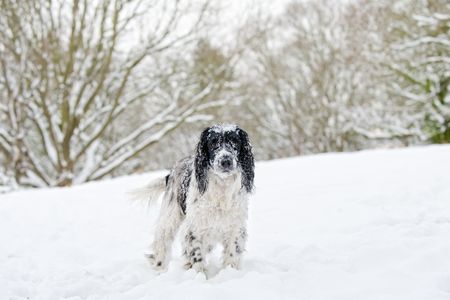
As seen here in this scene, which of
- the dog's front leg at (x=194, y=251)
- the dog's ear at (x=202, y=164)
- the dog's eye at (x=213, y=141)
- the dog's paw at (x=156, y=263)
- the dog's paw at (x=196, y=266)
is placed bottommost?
the dog's paw at (x=156, y=263)

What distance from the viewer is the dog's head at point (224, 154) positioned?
385 centimetres

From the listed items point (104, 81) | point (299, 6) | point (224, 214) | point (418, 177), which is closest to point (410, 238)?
point (224, 214)

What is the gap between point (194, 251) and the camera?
13.3 feet

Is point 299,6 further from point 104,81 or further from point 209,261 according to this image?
point 209,261

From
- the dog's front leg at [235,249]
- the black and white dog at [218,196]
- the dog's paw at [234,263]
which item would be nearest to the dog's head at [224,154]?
the black and white dog at [218,196]

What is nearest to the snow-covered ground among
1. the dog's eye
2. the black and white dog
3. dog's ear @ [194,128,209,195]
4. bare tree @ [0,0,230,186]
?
the black and white dog

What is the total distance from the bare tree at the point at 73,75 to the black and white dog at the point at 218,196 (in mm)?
9597

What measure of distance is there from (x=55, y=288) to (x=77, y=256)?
1.31m

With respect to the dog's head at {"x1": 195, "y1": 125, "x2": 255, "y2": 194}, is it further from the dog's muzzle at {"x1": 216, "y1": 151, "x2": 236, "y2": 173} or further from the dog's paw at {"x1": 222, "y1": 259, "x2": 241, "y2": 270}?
the dog's paw at {"x1": 222, "y1": 259, "x2": 241, "y2": 270}

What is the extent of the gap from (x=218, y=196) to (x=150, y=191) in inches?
54.6

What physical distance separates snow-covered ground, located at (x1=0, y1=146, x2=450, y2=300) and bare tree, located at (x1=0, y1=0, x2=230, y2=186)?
4812 millimetres

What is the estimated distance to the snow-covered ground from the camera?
136 inches

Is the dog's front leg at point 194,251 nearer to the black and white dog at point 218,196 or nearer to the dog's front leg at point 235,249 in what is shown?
the black and white dog at point 218,196

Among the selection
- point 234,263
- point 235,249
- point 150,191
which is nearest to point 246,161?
point 235,249
